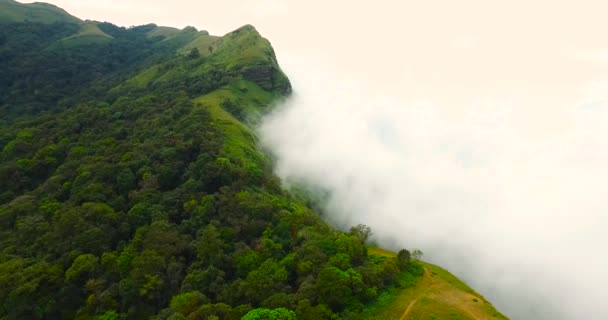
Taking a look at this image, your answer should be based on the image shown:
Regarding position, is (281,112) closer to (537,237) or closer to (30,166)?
(30,166)

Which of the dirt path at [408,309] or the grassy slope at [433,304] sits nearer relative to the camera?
the grassy slope at [433,304]

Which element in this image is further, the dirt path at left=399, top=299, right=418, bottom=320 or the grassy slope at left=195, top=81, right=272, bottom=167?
the grassy slope at left=195, top=81, right=272, bottom=167

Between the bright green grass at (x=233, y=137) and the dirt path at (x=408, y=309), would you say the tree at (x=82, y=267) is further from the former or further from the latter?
the dirt path at (x=408, y=309)

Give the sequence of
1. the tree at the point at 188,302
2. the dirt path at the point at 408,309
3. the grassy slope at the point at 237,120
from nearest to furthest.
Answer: the tree at the point at 188,302 < the dirt path at the point at 408,309 < the grassy slope at the point at 237,120

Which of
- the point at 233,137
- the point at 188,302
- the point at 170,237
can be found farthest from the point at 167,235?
the point at 233,137

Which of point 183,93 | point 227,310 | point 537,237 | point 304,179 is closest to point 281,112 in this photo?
point 183,93

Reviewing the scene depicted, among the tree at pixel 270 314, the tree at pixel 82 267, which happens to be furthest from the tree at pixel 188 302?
the tree at pixel 82 267

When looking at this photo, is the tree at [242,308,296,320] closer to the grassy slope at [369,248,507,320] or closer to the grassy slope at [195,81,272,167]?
the grassy slope at [369,248,507,320]

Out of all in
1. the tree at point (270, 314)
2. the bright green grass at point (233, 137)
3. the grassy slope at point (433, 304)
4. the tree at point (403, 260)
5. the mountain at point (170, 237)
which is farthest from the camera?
the bright green grass at point (233, 137)

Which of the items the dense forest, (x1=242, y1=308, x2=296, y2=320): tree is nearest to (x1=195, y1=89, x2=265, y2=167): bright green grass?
the dense forest
